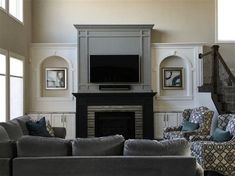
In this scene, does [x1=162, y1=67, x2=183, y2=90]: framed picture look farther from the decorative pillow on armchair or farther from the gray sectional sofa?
the gray sectional sofa

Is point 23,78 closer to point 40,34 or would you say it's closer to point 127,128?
point 40,34

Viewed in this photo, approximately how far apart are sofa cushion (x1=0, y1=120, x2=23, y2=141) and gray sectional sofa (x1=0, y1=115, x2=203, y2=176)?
2.02 metres

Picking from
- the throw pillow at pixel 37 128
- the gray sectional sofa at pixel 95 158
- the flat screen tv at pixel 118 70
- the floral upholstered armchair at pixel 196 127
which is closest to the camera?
the gray sectional sofa at pixel 95 158

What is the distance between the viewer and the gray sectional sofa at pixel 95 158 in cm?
361

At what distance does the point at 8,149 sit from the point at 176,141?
1.70m

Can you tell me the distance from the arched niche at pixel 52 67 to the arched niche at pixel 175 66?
2.58 meters

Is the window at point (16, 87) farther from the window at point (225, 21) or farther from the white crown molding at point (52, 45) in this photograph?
the window at point (225, 21)

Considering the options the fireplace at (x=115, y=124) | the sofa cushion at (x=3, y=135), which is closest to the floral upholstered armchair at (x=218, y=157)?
the sofa cushion at (x=3, y=135)

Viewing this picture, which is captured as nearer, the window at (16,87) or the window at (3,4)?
the window at (3,4)

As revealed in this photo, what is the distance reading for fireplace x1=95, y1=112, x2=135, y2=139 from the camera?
32.1 feet

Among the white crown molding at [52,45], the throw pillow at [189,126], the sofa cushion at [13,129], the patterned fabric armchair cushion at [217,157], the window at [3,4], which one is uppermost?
the window at [3,4]

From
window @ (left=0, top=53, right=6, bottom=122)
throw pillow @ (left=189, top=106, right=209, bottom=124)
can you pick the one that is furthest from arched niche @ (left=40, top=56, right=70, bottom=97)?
throw pillow @ (left=189, top=106, right=209, bottom=124)

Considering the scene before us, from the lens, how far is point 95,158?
Answer: 11.9ft

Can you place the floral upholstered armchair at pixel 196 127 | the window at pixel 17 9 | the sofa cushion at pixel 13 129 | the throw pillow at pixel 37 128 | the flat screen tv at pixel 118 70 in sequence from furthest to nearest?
the flat screen tv at pixel 118 70 < the window at pixel 17 9 < the floral upholstered armchair at pixel 196 127 < the throw pillow at pixel 37 128 < the sofa cushion at pixel 13 129
